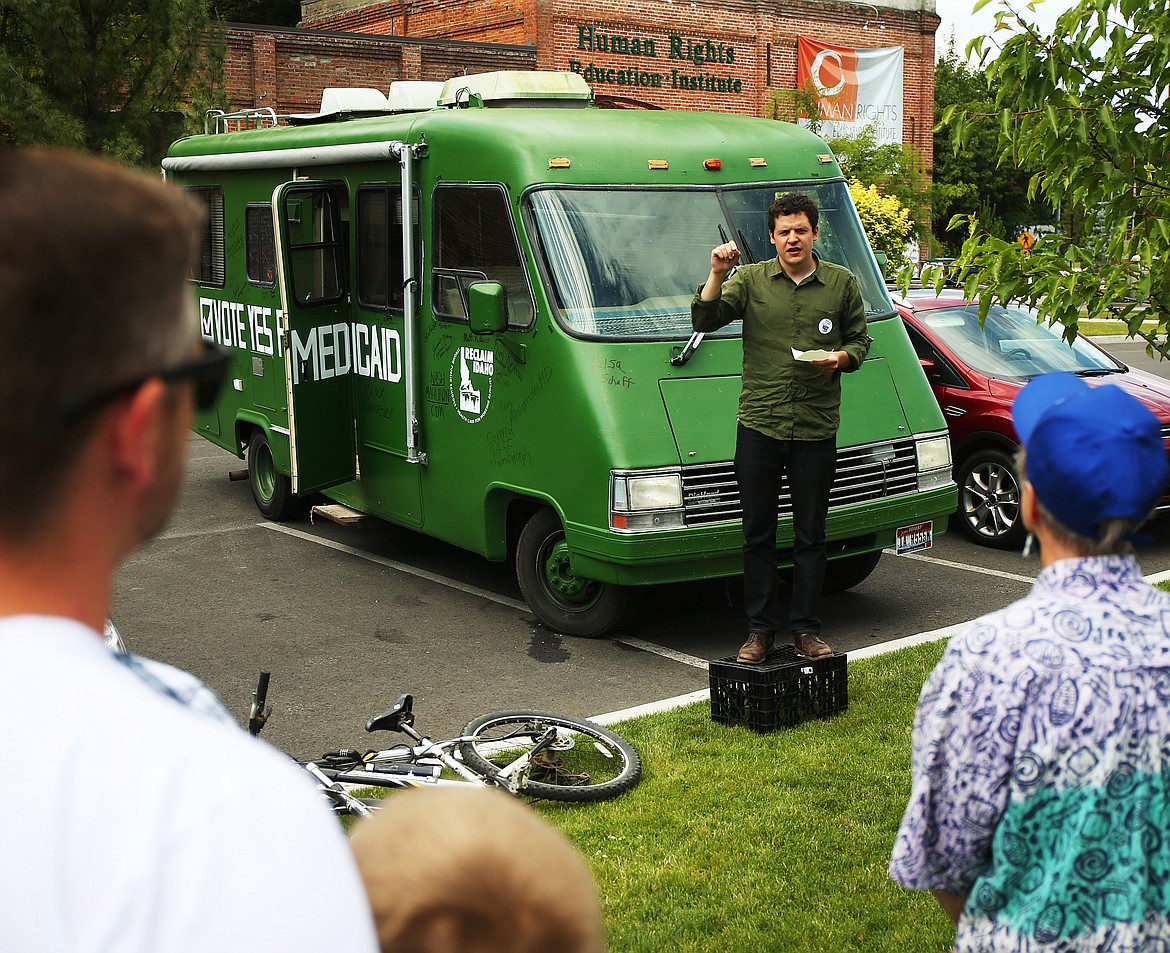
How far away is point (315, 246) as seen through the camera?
9.53 m

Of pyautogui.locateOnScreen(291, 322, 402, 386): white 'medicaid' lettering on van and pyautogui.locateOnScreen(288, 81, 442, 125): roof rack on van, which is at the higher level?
pyautogui.locateOnScreen(288, 81, 442, 125): roof rack on van

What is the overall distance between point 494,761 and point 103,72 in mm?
13618

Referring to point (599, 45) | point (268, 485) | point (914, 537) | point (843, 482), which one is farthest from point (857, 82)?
point (843, 482)

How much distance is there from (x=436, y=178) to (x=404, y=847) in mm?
7558

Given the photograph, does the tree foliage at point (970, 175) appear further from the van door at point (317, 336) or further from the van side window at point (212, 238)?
the van door at point (317, 336)

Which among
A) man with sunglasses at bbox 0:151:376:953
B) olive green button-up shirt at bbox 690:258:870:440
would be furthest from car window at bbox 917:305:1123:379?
man with sunglasses at bbox 0:151:376:953

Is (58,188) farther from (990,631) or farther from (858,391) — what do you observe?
(858,391)

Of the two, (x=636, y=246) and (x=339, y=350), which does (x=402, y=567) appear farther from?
(x=636, y=246)

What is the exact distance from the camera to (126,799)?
3.43ft

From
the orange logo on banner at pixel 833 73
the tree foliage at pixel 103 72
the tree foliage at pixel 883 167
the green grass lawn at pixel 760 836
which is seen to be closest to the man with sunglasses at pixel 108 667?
the green grass lawn at pixel 760 836

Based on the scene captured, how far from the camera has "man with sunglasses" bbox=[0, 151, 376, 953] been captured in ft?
3.37

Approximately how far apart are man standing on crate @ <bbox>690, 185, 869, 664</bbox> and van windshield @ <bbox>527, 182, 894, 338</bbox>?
3.21 ft

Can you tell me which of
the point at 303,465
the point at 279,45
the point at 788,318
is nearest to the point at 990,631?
the point at 788,318

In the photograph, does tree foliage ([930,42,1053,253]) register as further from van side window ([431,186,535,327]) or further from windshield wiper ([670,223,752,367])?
windshield wiper ([670,223,752,367])
